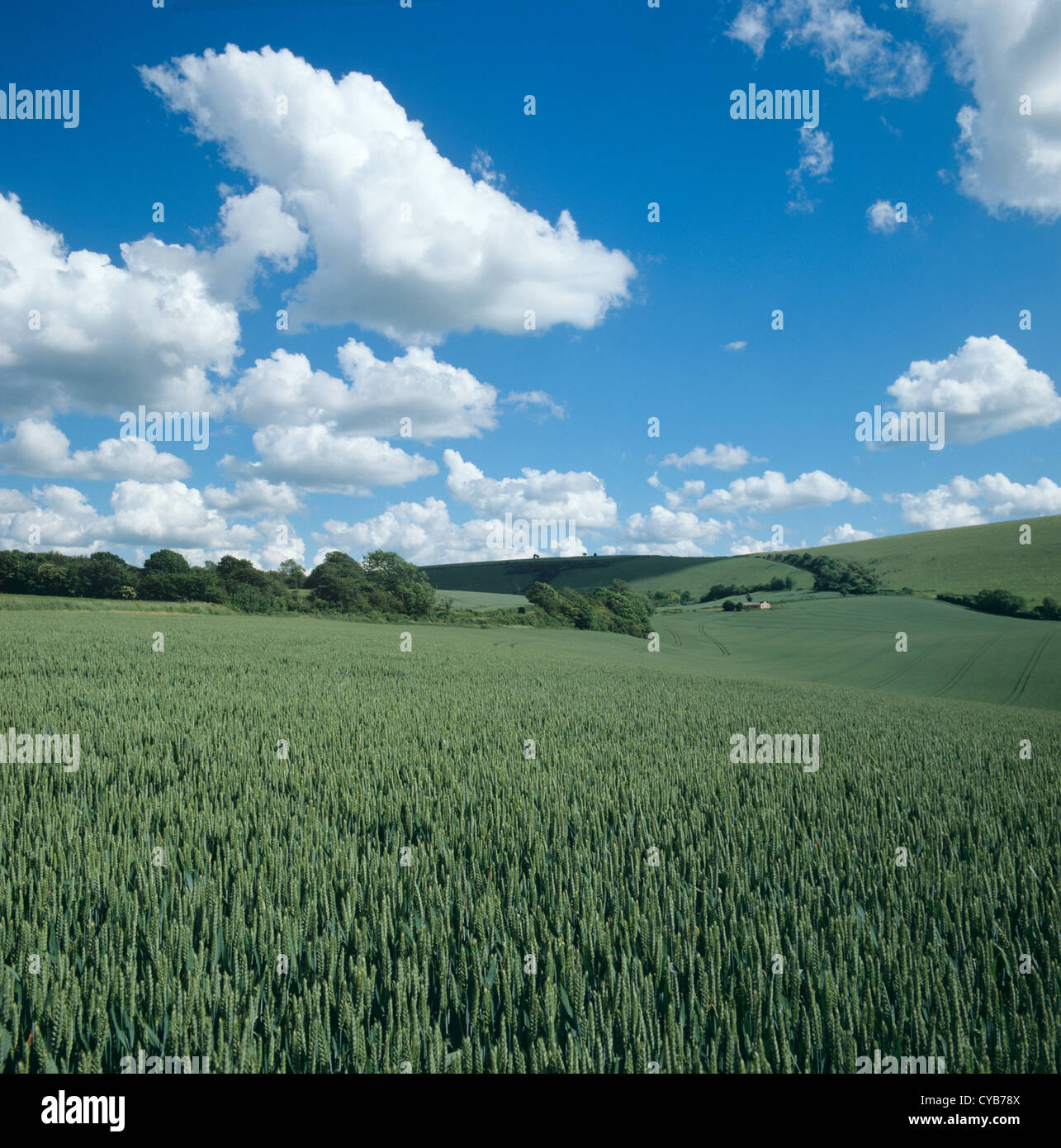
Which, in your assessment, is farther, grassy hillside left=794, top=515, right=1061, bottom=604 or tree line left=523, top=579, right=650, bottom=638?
grassy hillside left=794, top=515, right=1061, bottom=604

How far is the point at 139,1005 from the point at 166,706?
8042 millimetres

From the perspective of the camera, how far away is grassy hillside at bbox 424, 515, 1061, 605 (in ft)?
256

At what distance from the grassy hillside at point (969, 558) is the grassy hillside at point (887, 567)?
0.41ft

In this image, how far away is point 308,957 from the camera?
8.54ft

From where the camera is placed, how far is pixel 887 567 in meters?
95.8

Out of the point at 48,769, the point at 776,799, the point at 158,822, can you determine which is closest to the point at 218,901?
the point at 158,822

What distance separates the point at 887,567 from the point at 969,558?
1054cm

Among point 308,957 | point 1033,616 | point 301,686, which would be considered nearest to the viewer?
point 308,957

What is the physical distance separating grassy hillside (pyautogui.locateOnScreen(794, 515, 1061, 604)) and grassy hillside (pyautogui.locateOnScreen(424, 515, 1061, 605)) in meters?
0.12

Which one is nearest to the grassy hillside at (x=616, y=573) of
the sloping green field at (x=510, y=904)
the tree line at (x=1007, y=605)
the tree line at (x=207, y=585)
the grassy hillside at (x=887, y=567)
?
the grassy hillside at (x=887, y=567)

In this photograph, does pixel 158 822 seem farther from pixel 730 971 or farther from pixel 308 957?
pixel 730 971

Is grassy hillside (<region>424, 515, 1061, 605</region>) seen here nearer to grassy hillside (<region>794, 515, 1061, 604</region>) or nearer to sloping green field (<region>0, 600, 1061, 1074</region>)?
grassy hillside (<region>794, 515, 1061, 604</region>)

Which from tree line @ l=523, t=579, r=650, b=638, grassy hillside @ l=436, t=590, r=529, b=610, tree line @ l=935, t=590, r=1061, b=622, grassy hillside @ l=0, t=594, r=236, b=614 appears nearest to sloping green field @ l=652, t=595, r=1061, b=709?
tree line @ l=935, t=590, r=1061, b=622

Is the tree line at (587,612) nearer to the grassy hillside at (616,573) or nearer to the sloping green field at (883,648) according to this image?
the sloping green field at (883,648)
